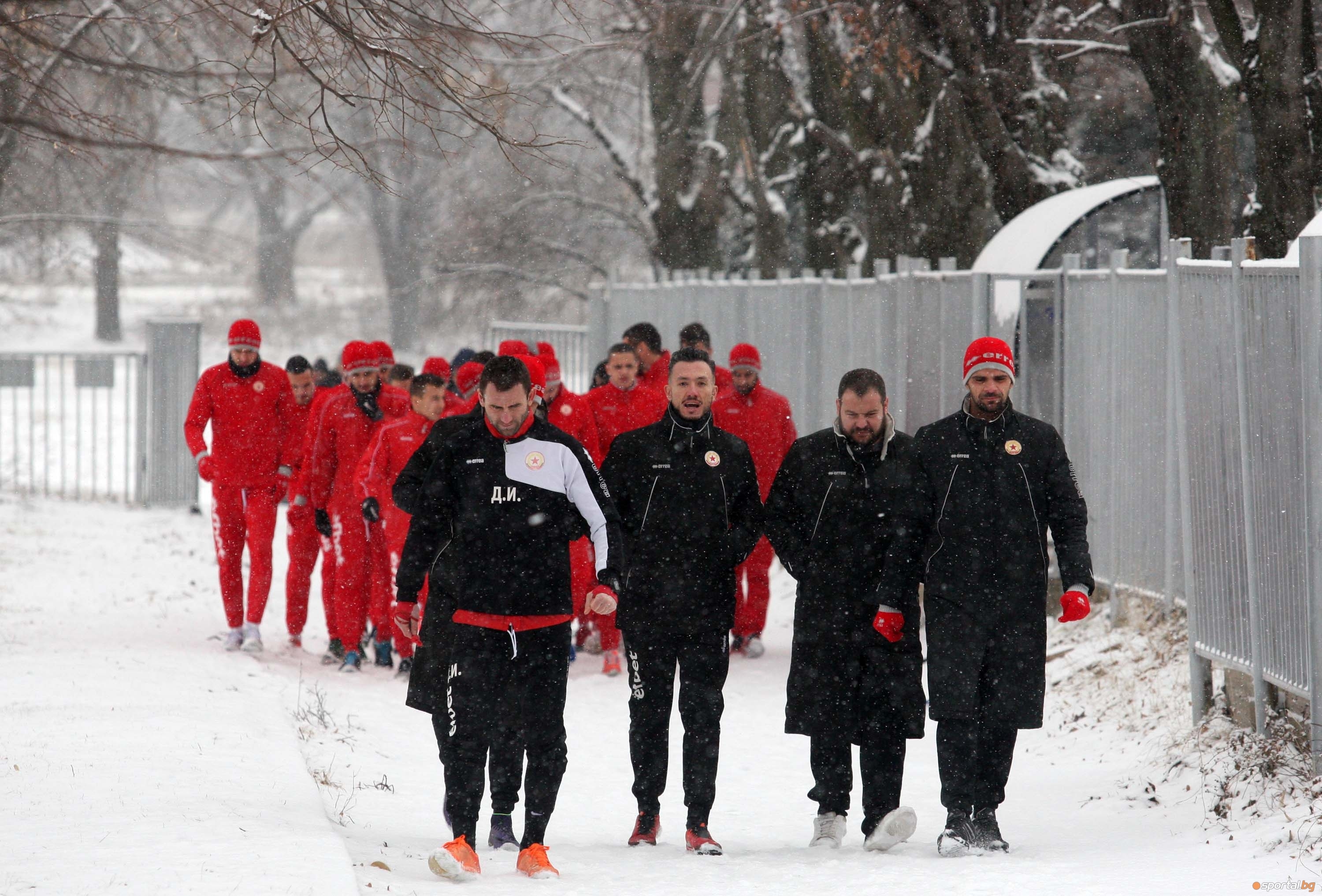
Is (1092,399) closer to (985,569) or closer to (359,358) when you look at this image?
(985,569)

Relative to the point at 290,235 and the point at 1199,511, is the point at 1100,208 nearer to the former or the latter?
the point at 1199,511

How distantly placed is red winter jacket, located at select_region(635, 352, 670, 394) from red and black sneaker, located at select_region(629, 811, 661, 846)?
4767 millimetres

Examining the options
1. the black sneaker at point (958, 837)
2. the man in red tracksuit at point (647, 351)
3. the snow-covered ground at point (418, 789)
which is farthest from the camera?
the man in red tracksuit at point (647, 351)

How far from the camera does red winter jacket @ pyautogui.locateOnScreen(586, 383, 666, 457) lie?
1067 centimetres

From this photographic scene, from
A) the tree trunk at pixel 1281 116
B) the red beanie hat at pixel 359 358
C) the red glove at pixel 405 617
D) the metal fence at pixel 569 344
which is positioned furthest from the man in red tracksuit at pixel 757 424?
the metal fence at pixel 569 344

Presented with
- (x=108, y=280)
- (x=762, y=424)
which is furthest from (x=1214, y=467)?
(x=108, y=280)

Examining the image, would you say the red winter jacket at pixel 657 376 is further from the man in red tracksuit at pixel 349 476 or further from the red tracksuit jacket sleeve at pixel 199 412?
the red tracksuit jacket sleeve at pixel 199 412

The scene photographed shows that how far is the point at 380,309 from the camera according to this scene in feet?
193

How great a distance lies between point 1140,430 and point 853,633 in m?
4.04

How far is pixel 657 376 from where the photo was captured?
449 inches

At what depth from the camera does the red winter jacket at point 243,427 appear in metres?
11.1

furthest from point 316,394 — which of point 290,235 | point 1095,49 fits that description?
point 290,235

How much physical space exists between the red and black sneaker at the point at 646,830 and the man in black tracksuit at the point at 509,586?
0.62 meters

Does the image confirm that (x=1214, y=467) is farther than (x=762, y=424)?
No
